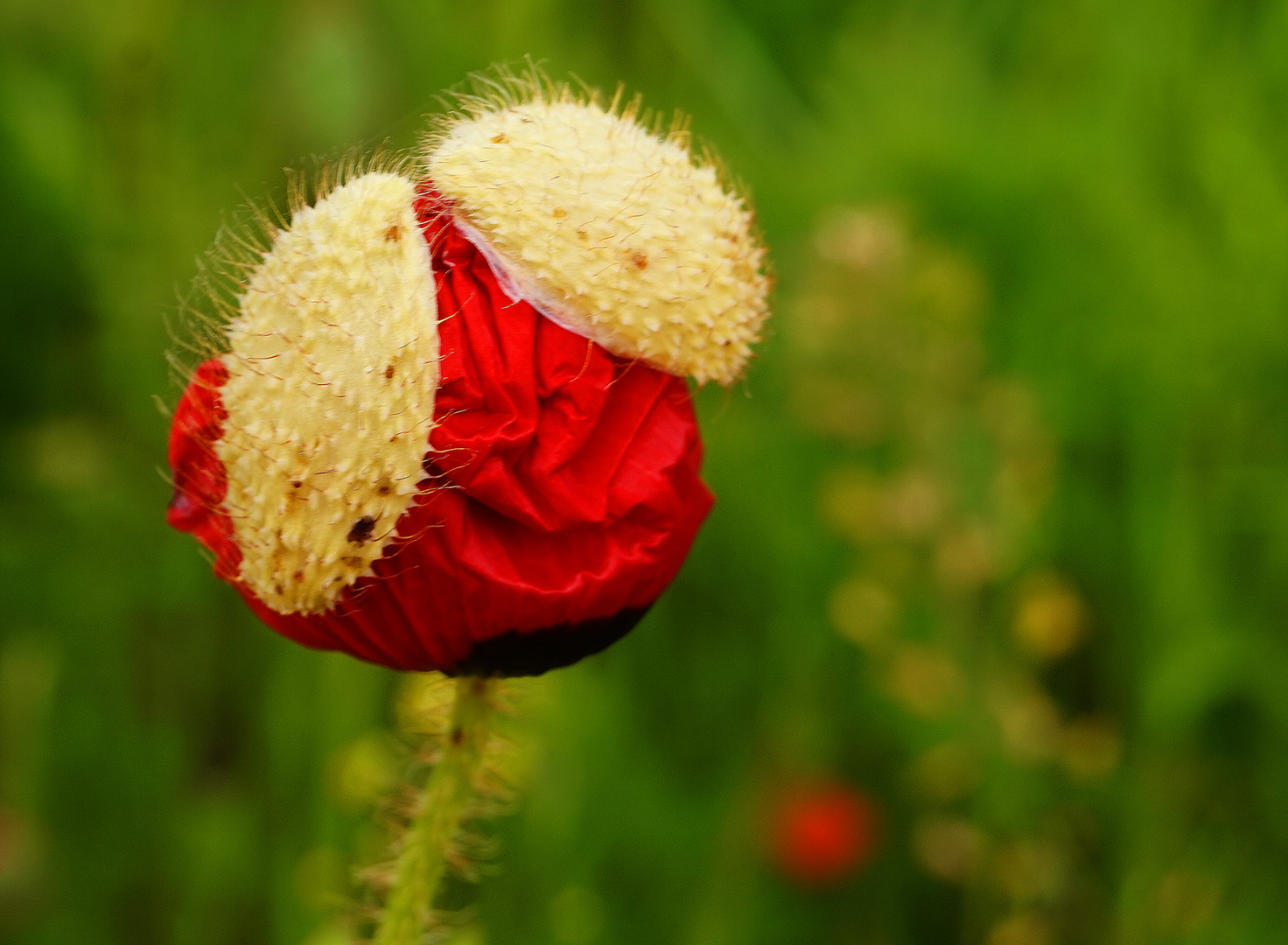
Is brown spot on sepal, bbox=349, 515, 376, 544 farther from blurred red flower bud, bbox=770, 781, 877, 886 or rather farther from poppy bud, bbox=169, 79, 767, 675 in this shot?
blurred red flower bud, bbox=770, 781, 877, 886

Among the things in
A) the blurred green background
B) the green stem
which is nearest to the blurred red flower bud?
the blurred green background

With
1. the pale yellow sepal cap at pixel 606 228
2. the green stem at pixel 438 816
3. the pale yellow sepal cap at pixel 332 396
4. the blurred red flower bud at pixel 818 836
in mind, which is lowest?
the green stem at pixel 438 816

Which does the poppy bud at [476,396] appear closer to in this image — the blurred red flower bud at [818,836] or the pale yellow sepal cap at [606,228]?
the pale yellow sepal cap at [606,228]

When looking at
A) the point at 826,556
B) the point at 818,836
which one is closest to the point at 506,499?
the point at 818,836

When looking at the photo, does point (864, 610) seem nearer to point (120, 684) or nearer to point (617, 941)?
point (617, 941)

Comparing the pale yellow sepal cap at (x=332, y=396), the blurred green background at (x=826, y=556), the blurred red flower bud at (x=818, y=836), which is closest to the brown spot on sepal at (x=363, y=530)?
the pale yellow sepal cap at (x=332, y=396)

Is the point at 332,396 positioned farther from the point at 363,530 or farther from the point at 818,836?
the point at 818,836
